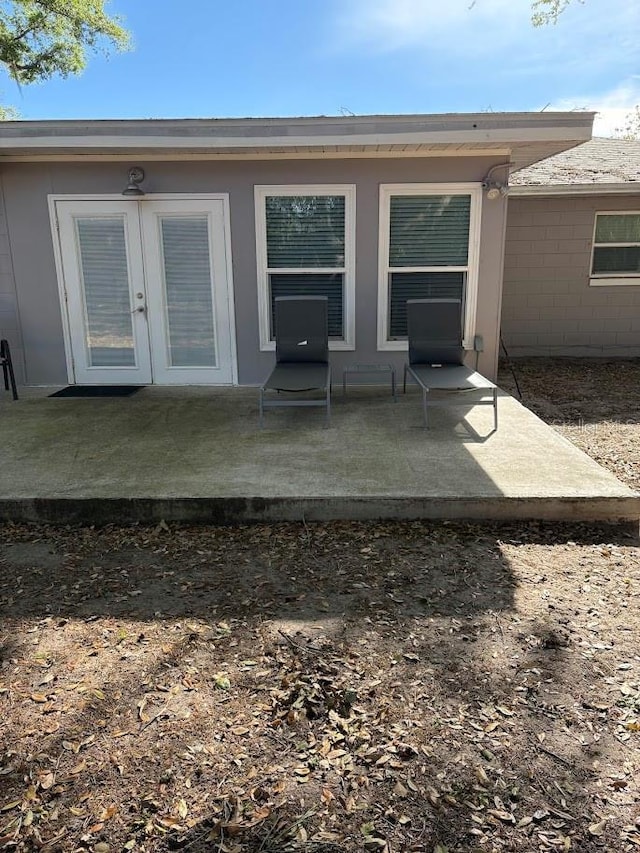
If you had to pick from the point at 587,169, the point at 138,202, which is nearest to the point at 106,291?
the point at 138,202

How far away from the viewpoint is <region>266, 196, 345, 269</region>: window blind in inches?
254

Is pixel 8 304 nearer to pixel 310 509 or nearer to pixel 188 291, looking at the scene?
pixel 188 291

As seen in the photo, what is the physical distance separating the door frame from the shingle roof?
441 centimetres

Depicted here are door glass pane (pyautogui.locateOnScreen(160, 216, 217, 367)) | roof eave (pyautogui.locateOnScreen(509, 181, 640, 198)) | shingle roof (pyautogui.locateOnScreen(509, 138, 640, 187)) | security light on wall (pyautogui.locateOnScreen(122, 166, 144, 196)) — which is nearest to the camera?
security light on wall (pyautogui.locateOnScreen(122, 166, 144, 196))

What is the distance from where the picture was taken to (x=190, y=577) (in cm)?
321

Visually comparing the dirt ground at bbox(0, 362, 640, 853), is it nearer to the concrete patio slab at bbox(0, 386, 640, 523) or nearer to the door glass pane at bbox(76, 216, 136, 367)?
the concrete patio slab at bbox(0, 386, 640, 523)

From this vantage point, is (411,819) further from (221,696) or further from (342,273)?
(342,273)

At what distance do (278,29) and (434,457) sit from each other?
1720 cm

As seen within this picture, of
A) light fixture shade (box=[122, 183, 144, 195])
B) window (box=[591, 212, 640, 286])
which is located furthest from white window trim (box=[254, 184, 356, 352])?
window (box=[591, 212, 640, 286])

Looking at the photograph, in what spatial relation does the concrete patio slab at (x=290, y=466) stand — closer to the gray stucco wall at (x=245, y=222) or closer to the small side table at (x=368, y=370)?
the small side table at (x=368, y=370)

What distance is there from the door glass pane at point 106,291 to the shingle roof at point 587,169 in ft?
18.2

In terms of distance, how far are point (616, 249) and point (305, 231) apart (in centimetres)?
589

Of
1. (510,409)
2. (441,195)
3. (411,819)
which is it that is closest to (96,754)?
(411,819)

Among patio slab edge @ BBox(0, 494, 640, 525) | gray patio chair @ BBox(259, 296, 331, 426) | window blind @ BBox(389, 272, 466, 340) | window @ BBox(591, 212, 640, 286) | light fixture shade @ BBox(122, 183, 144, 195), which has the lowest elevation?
patio slab edge @ BBox(0, 494, 640, 525)
